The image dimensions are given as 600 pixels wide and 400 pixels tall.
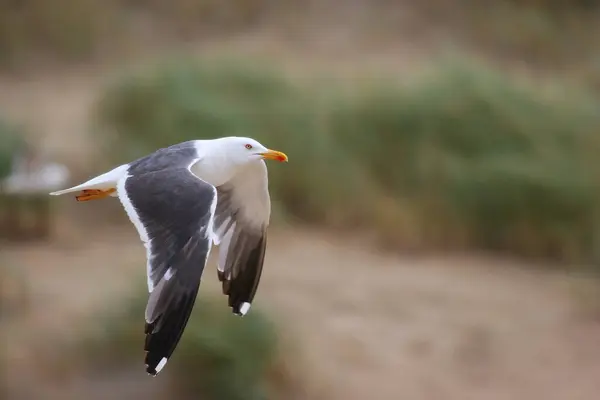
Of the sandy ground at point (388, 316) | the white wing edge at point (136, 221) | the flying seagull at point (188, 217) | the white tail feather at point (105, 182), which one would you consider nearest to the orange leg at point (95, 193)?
the flying seagull at point (188, 217)

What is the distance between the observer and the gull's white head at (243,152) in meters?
3.52

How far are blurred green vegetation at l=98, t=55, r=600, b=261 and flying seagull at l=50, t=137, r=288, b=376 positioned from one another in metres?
3.42

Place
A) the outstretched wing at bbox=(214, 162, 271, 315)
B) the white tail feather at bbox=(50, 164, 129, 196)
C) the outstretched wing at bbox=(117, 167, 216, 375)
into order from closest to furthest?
the outstretched wing at bbox=(117, 167, 216, 375)
the white tail feather at bbox=(50, 164, 129, 196)
the outstretched wing at bbox=(214, 162, 271, 315)

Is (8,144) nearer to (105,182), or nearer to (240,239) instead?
(240,239)

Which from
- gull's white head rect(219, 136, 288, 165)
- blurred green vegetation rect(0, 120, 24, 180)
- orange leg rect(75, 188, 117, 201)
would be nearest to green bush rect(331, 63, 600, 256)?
blurred green vegetation rect(0, 120, 24, 180)

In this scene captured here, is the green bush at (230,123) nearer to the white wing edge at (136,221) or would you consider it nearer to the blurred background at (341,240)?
the blurred background at (341,240)

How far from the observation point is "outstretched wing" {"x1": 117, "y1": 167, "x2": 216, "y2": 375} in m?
2.86

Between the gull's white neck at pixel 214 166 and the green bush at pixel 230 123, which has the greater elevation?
the gull's white neck at pixel 214 166

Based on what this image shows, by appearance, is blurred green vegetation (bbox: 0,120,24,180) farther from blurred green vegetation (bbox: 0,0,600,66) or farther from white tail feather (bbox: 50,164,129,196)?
white tail feather (bbox: 50,164,129,196)

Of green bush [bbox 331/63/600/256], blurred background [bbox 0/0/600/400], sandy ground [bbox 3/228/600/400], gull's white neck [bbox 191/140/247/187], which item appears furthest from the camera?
green bush [bbox 331/63/600/256]

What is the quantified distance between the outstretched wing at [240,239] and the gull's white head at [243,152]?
0.24 metres

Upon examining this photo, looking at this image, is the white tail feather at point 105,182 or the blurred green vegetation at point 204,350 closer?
the white tail feather at point 105,182

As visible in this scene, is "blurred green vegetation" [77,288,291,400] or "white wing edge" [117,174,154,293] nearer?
"white wing edge" [117,174,154,293]

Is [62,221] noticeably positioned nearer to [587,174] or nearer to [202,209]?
[587,174]
